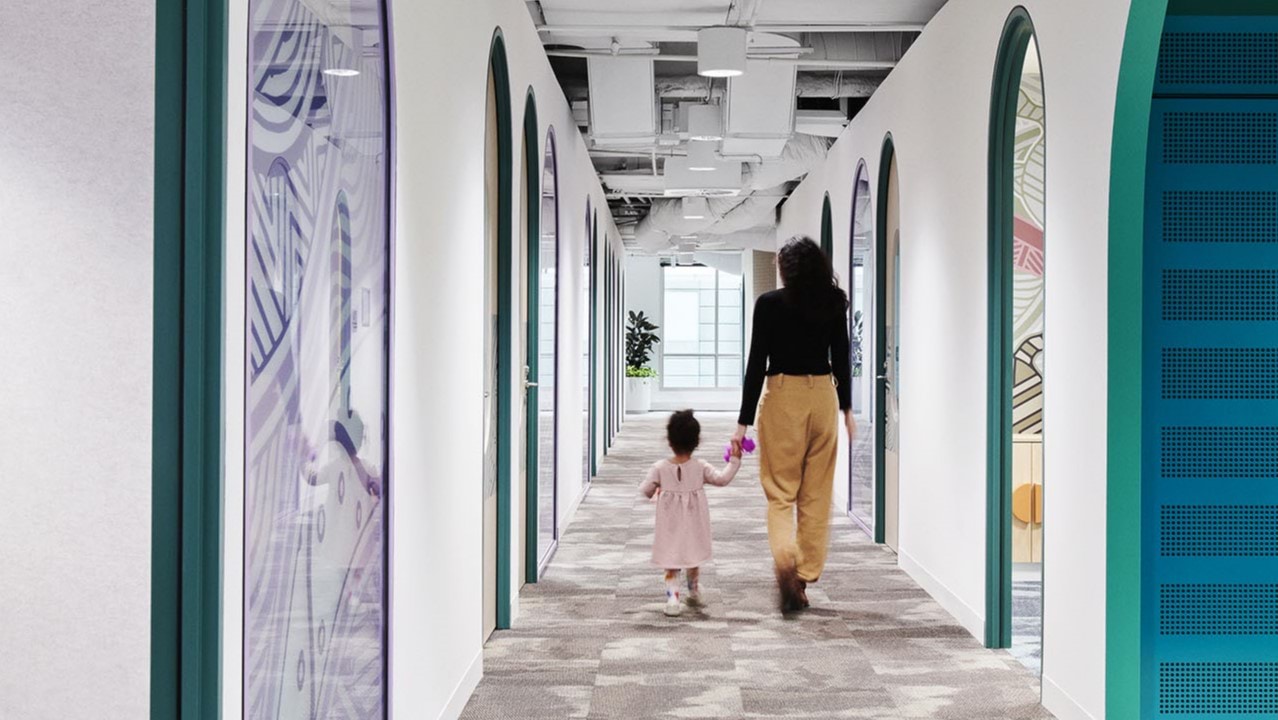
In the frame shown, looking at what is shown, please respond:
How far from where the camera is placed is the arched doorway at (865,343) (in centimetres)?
757

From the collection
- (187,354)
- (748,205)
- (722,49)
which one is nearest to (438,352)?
(187,354)

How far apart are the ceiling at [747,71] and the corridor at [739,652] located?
2871mm

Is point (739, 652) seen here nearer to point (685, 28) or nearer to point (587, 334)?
point (685, 28)

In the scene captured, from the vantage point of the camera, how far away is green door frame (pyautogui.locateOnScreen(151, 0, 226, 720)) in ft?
5.03

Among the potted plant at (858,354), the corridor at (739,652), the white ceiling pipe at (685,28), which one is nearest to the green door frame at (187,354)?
the corridor at (739,652)

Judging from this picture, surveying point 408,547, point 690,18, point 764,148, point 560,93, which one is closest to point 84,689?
point 408,547

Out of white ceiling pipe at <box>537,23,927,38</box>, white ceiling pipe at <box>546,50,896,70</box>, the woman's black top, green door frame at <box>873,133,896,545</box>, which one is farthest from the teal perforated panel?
white ceiling pipe at <box>546,50,896,70</box>

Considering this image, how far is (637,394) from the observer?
20844 millimetres

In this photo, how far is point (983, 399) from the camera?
4727mm

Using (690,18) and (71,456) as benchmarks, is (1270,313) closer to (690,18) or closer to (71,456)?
(71,456)

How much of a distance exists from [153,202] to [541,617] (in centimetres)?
378

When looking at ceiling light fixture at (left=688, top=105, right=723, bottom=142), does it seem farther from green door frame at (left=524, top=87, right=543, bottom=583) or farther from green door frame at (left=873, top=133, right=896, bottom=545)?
green door frame at (left=524, top=87, right=543, bottom=583)

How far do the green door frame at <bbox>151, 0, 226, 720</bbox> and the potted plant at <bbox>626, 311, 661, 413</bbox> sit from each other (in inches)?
755

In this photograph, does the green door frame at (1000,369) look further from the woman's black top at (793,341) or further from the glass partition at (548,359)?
the glass partition at (548,359)
